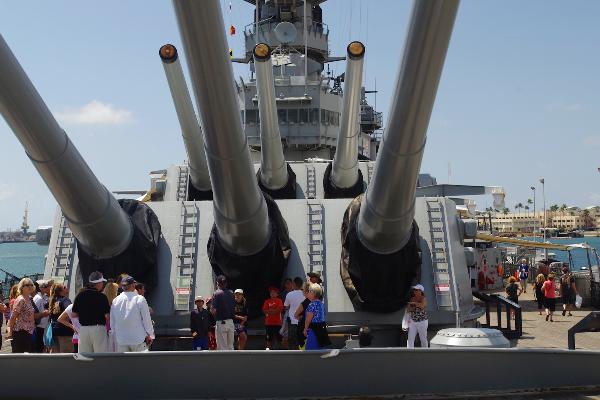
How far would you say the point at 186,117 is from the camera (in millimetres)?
8477

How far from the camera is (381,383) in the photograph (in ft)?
14.1

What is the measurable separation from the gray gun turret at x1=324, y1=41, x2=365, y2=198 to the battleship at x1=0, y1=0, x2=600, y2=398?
0.9 inches

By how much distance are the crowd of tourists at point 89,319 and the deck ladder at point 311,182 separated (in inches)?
182

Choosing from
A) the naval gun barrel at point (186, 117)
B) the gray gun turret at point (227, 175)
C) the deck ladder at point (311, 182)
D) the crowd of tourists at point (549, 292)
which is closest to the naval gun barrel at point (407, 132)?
the gray gun turret at point (227, 175)

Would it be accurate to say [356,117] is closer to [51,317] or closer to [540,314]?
[51,317]

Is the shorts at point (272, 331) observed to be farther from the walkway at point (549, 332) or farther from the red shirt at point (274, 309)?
the walkway at point (549, 332)

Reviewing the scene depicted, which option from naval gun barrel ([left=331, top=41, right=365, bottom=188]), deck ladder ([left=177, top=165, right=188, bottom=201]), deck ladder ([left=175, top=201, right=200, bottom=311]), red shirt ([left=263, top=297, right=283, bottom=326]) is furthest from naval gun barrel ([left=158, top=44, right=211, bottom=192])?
red shirt ([left=263, top=297, right=283, bottom=326])

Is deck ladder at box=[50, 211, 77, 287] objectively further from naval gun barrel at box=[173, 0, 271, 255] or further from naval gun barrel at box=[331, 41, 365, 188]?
naval gun barrel at box=[331, 41, 365, 188]

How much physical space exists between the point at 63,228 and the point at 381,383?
459 centimetres

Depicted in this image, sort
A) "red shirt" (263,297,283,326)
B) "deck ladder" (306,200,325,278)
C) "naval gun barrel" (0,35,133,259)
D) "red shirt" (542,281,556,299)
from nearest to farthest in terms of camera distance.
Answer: "naval gun barrel" (0,35,133,259)
"red shirt" (263,297,283,326)
"deck ladder" (306,200,325,278)
"red shirt" (542,281,556,299)

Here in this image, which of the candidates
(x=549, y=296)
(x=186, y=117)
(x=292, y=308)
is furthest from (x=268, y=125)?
(x=549, y=296)

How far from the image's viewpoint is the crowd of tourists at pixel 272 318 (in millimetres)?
5866

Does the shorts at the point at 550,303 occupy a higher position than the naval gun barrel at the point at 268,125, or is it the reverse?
the naval gun barrel at the point at 268,125

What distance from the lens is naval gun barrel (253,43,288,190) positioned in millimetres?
7758
